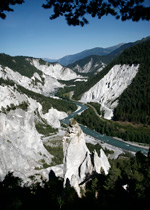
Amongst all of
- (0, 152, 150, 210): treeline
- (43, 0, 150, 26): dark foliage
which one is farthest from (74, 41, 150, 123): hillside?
(43, 0, 150, 26): dark foliage

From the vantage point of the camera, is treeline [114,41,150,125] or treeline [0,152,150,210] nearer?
treeline [0,152,150,210]

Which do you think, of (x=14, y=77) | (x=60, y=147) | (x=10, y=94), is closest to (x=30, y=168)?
(x=60, y=147)

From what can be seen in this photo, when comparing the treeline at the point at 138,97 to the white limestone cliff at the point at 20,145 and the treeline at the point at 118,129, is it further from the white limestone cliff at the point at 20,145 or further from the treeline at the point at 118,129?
the white limestone cliff at the point at 20,145

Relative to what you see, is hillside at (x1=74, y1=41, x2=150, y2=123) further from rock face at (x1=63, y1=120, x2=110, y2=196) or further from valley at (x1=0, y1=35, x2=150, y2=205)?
rock face at (x1=63, y1=120, x2=110, y2=196)

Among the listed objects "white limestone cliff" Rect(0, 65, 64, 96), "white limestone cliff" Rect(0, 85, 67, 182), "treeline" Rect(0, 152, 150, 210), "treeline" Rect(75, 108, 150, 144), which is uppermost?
"white limestone cliff" Rect(0, 65, 64, 96)

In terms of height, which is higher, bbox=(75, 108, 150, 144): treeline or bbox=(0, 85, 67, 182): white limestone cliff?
bbox=(0, 85, 67, 182): white limestone cliff

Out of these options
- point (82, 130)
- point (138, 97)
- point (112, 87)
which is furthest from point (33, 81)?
point (138, 97)

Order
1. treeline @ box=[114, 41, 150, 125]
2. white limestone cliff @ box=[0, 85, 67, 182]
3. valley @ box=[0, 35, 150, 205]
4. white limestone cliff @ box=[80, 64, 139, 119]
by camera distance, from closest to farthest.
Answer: valley @ box=[0, 35, 150, 205]
white limestone cliff @ box=[0, 85, 67, 182]
treeline @ box=[114, 41, 150, 125]
white limestone cliff @ box=[80, 64, 139, 119]

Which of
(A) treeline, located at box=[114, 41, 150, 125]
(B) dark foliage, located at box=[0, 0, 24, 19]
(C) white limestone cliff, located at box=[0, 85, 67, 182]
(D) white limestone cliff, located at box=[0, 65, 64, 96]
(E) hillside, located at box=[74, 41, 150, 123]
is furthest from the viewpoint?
(D) white limestone cliff, located at box=[0, 65, 64, 96]
